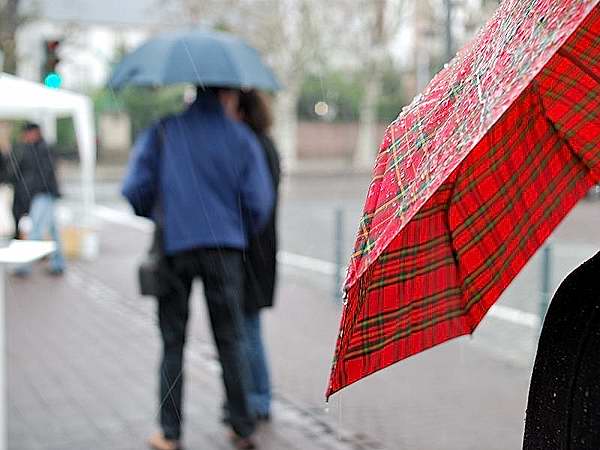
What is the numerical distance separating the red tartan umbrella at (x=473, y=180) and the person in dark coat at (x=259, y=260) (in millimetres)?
3685

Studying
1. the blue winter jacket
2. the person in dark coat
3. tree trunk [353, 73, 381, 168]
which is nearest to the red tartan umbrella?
the blue winter jacket

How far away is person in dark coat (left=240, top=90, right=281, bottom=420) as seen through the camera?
5.56 meters

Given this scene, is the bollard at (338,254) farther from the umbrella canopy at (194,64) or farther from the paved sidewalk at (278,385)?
the umbrella canopy at (194,64)

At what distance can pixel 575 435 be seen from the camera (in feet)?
Result: 4.55

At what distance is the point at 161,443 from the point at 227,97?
1891 millimetres

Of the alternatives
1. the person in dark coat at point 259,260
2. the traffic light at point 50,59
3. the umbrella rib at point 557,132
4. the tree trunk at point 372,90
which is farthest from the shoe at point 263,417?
the tree trunk at point 372,90

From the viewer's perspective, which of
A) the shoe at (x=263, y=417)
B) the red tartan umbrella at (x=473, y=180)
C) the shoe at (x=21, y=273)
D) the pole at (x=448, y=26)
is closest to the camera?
the red tartan umbrella at (x=473, y=180)

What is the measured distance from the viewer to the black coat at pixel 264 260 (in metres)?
5.55

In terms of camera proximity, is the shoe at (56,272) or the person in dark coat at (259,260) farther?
the shoe at (56,272)

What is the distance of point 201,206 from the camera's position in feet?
16.4

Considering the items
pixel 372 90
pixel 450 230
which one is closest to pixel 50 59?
pixel 450 230

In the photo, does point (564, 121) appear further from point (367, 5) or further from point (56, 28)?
point (56, 28)

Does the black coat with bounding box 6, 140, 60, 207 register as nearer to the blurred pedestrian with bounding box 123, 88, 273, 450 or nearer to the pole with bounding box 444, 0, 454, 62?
the pole with bounding box 444, 0, 454, 62

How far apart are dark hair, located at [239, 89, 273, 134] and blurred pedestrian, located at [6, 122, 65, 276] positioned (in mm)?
7342
